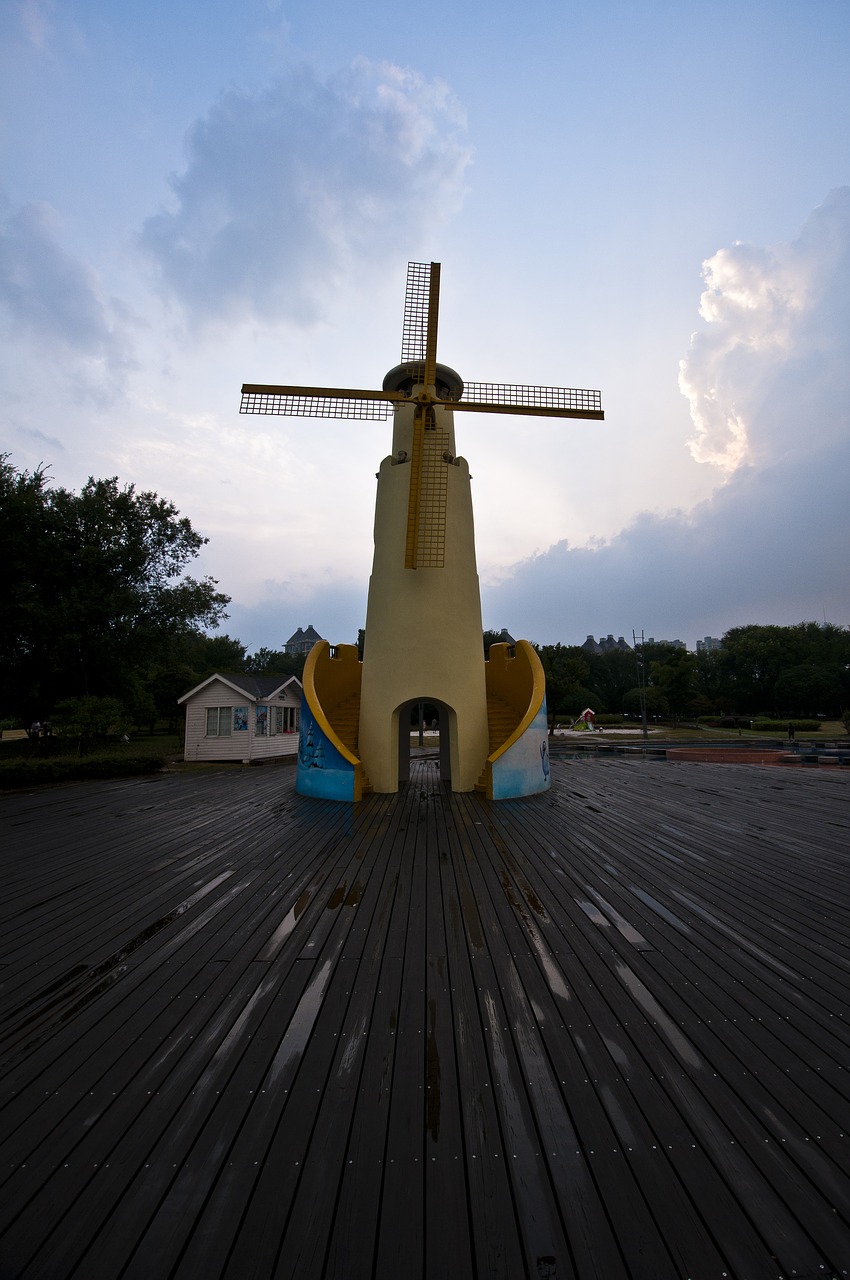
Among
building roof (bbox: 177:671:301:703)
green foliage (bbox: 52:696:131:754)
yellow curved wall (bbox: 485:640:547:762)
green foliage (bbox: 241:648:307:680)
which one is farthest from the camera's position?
green foliage (bbox: 241:648:307:680)

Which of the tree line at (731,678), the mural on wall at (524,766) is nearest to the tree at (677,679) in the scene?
the tree line at (731,678)

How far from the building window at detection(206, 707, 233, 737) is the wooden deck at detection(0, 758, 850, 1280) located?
12.6 meters

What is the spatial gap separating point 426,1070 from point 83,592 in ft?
63.3

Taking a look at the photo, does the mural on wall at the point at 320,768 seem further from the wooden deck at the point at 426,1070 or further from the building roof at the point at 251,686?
the building roof at the point at 251,686

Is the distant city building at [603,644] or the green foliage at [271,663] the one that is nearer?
the green foliage at [271,663]

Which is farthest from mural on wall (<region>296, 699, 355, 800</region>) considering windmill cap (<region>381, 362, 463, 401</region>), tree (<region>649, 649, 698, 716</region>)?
tree (<region>649, 649, 698, 716</region>)

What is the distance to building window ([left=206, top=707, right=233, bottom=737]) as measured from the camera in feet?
58.5

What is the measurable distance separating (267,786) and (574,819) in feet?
22.4

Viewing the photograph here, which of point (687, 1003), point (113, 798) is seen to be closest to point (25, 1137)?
point (687, 1003)

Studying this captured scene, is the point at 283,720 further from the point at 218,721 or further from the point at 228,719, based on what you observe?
the point at 218,721

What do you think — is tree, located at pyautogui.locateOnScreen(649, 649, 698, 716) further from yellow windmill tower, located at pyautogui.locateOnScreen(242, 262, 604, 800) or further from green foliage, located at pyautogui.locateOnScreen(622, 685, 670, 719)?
yellow windmill tower, located at pyautogui.locateOnScreen(242, 262, 604, 800)

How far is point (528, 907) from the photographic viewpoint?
14.6 feet

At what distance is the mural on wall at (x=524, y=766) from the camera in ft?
29.7

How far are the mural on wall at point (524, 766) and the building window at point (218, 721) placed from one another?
12.0 m
